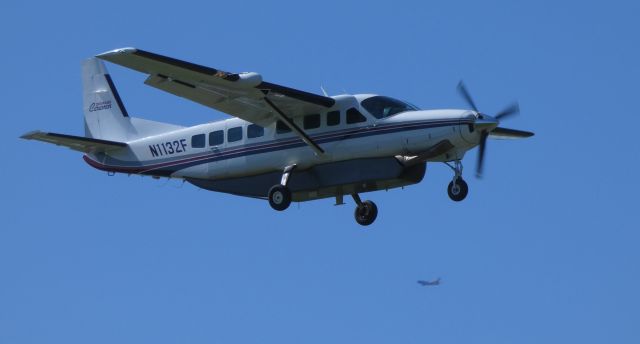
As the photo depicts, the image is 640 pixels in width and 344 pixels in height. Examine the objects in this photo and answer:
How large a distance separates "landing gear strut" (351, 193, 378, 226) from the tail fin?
25.4ft

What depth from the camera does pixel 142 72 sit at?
33.2 meters

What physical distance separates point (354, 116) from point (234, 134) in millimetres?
4002

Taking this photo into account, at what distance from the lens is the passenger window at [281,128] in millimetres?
36375

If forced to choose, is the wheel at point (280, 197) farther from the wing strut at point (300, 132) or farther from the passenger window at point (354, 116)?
the passenger window at point (354, 116)

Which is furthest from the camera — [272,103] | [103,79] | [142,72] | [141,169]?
[103,79]

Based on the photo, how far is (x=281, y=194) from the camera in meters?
35.9

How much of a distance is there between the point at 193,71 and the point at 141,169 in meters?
6.96

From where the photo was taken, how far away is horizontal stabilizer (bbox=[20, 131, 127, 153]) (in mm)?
37094

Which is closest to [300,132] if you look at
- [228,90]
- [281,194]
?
[281,194]

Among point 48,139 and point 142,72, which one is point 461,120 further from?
point 48,139

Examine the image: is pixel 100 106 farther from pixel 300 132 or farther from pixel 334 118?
pixel 334 118

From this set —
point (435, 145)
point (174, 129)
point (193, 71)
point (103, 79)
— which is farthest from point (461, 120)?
point (103, 79)

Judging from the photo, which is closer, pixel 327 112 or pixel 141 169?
pixel 327 112

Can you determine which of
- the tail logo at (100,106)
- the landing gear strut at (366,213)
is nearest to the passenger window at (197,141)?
the tail logo at (100,106)
